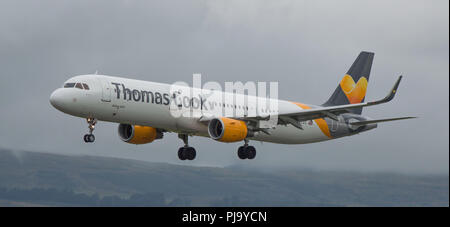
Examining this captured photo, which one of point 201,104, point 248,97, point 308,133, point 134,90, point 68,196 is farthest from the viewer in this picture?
point 68,196

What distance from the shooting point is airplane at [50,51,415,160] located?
138 feet

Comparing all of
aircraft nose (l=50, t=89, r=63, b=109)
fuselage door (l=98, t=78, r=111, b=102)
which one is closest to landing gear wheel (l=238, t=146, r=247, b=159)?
fuselage door (l=98, t=78, r=111, b=102)

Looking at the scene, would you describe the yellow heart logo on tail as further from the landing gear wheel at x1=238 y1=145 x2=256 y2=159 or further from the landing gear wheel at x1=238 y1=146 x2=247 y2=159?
the landing gear wheel at x1=238 y1=146 x2=247 y2=159

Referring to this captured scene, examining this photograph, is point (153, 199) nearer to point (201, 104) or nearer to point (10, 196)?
point (10, 196)

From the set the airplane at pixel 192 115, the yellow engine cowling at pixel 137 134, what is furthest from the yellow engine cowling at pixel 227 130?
the yellow engine cowling at pixel 137 134

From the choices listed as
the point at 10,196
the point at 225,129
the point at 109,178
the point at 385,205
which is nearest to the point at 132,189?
the point at 109,178

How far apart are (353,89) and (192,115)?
53.9ft

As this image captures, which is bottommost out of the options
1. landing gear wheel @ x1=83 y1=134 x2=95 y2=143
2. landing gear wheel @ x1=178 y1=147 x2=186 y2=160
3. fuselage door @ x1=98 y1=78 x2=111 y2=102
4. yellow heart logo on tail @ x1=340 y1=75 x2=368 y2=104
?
landing gear wheel @ x1=83 y1=134 x2=95 y2=143

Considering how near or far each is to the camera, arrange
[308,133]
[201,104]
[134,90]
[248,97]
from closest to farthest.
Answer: [134,90] < [201,104] < [248,97] < [308,133]

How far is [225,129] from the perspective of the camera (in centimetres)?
4512

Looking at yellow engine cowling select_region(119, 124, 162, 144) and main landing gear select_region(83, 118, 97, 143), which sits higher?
yellow engine cowling select_region(119, 124, 162, 144)

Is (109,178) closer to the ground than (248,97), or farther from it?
farther from it

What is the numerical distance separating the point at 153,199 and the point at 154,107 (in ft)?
87.1

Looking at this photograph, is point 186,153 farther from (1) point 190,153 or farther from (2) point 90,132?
(2) point 90,132
